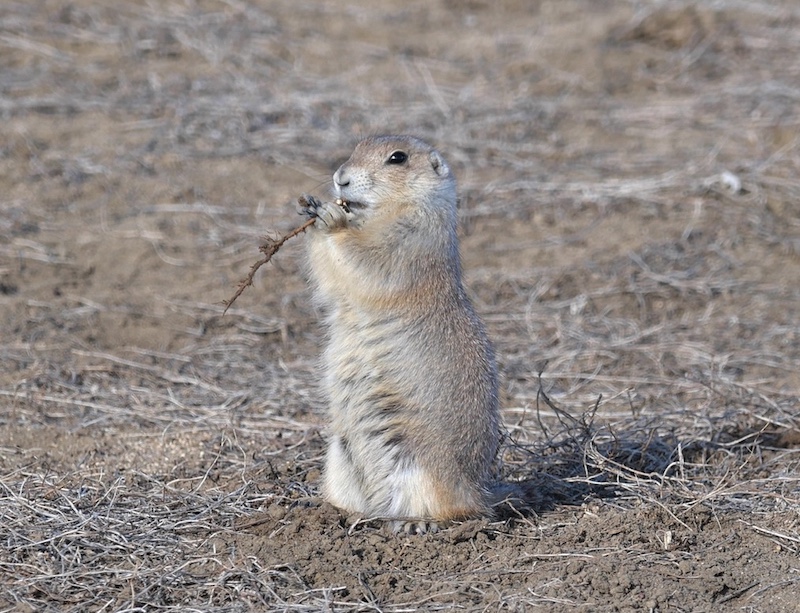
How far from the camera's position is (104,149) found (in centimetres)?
940

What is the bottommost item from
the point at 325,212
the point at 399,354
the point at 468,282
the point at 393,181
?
the point at 468,282

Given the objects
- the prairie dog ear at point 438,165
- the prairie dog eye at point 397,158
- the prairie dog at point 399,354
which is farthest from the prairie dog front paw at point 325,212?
the prairie dog ear at point 438,165

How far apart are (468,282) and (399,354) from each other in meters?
3.70

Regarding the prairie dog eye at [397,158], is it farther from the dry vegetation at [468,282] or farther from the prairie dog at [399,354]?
the dry vegetation at [468,282]

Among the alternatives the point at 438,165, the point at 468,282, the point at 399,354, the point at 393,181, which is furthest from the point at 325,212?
the point at 468,282

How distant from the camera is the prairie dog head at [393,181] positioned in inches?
189

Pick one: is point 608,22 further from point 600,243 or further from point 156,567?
point 156,567

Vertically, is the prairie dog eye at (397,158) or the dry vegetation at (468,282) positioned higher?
the prairie dog eye at (397,158)

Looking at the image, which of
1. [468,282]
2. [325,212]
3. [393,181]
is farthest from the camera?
[468,282]

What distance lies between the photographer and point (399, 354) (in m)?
4.57

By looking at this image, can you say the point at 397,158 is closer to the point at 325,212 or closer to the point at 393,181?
the point at 393,181

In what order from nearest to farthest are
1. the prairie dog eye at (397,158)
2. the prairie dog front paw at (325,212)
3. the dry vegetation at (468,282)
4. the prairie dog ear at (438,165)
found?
the dry vegetation at (468,282) → the prairie dog front paw at (325,212) → the prairie dog eye at (397,158) → the prairie dog ear at (438,165)

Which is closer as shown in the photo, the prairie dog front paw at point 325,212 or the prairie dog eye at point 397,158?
the prairie dog front paw at point 325,212

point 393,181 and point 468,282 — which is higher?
point 393,181
